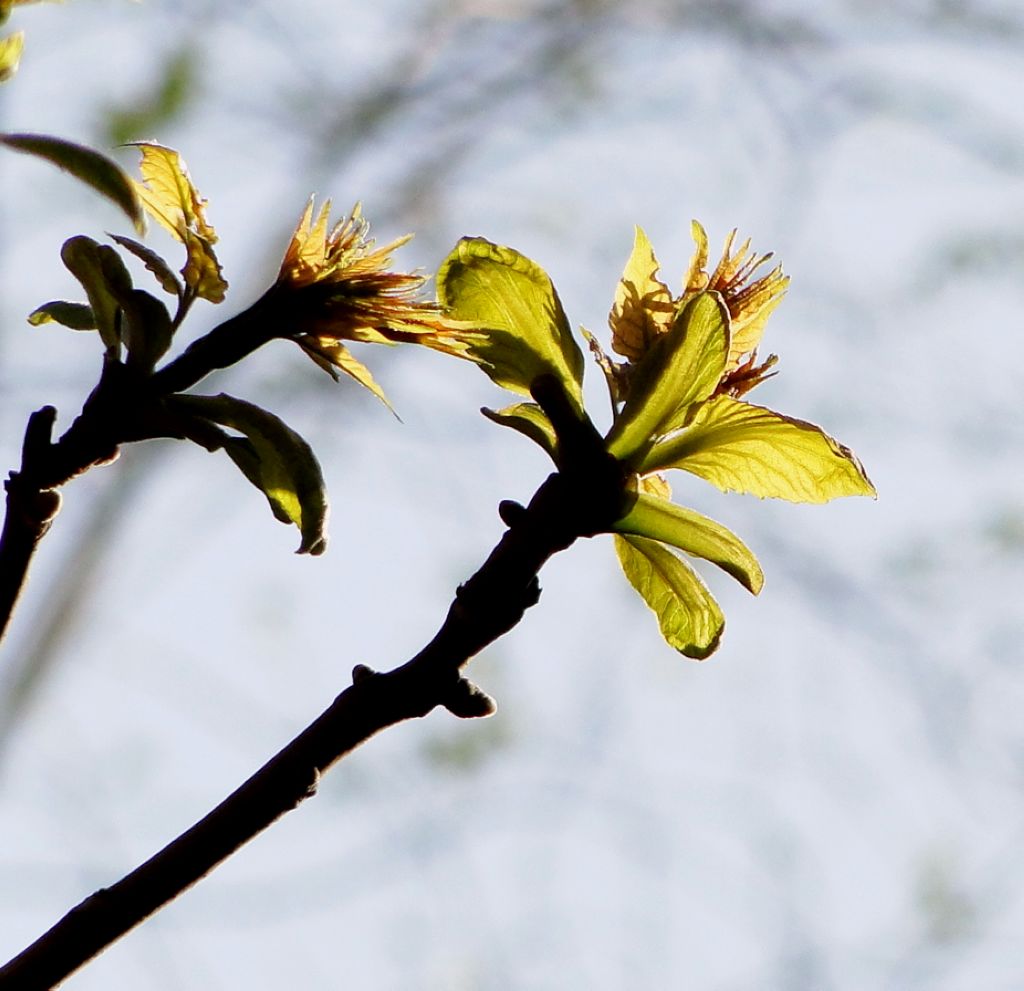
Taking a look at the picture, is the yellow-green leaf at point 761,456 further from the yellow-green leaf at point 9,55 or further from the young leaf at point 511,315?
the yellow-green leaf at point 9,55

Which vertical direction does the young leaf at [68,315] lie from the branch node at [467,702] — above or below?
above

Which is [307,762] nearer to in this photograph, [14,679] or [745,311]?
[745,311]

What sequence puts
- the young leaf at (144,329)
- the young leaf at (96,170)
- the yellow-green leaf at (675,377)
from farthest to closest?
the yellow-green leaf at (675,377) < the young leaf at (144,329) < the young leaf at (96,170)

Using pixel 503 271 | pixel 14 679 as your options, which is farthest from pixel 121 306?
pixel 14 679

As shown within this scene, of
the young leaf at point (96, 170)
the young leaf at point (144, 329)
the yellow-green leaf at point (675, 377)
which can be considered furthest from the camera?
the yellow-green leaf at point (675, 377)

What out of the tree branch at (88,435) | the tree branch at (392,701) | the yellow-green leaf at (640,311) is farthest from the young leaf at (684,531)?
the tree branch at (88,435)

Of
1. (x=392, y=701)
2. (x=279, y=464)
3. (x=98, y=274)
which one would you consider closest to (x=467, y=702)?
(x=392, y=701)

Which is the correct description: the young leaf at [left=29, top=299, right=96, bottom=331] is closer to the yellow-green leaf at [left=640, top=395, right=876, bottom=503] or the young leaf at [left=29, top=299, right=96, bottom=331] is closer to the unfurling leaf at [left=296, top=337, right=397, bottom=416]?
the unfurling leaf at [left=296, top=337, right=397, bottom=416]
